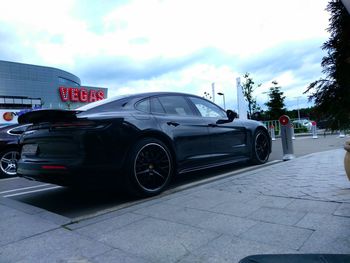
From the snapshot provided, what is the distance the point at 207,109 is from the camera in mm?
5262

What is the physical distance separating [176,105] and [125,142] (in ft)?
4.61

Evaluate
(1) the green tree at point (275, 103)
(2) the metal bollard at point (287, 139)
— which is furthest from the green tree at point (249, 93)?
(2) the metal bollard at point (287, 139)

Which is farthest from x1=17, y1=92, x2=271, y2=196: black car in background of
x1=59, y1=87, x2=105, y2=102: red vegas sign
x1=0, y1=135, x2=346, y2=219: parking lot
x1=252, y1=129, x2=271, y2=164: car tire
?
x1=59, y1=87, x2=105, y2=102: red vegas sign

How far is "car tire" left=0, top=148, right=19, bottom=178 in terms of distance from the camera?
7.00 m

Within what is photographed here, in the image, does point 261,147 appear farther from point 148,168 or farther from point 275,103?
point 275,103

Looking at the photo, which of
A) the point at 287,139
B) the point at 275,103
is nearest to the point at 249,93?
the point at 275,103

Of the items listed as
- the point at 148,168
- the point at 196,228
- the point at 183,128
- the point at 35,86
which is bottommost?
the point at 196,228

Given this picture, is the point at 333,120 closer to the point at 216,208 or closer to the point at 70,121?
the point at 216,208

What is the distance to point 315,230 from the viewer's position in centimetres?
243

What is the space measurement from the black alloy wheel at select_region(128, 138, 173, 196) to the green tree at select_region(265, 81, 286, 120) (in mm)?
27488

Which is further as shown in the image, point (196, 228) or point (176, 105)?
point (176, 105)

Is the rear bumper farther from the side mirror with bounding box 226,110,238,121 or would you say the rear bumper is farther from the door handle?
the side mirror with bounding box 226,110,238,121

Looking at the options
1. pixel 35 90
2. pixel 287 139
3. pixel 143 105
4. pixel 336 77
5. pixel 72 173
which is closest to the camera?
pixel 336 77

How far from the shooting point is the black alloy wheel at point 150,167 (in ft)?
12.1
